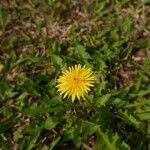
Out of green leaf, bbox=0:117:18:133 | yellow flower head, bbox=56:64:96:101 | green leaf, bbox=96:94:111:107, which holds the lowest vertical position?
green leaf, bbox=0:117:18:133

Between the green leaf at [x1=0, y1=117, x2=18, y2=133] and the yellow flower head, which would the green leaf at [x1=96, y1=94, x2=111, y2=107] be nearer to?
the yellow flower head

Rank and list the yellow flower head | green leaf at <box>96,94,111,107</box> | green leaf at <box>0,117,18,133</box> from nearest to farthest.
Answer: the yellow flower head, green leaf at <box>96,94,111,107</box>, green leaf at <box>0,117,18,133</box>

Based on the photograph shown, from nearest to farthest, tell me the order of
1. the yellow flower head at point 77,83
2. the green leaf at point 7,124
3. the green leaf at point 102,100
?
1. the yellow flower head at point 77,83
2. the green leaf at point 102,100
3. the green leaf at point 7,124

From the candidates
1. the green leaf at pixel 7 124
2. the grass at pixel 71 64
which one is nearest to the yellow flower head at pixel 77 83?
the grass at pixel 71 64

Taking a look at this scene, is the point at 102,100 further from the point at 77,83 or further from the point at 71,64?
the point at 71,64

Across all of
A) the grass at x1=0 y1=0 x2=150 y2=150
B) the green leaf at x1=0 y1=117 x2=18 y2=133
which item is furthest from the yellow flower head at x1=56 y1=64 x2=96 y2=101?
the green leaf at x1=0 y1=117 x2=18 y2=133

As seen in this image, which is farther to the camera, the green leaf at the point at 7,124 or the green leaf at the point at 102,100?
the green leaf at the point at 7,124

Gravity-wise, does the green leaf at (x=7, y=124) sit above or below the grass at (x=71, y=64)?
below

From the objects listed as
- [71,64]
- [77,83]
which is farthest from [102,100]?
[71,64]

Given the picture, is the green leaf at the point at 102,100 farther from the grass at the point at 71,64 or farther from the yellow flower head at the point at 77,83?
the yellow flower head at the point at 77,83
